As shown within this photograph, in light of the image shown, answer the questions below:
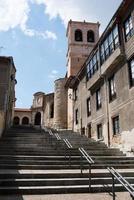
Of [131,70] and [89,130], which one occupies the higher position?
[131,70]

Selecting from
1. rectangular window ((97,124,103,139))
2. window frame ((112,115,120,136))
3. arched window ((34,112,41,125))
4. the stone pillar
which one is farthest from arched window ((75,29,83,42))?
window frame ((112,115,120,136))

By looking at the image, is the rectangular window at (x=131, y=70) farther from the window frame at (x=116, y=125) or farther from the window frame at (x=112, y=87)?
the window frame at (x=116, y=125)

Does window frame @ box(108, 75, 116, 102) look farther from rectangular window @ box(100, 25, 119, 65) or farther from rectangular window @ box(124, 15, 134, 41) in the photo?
rectangular window @ box(124, 15, 134, 41)

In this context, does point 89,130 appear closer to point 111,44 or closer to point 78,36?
point 111,44

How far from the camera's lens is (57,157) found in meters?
12.8

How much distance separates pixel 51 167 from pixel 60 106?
85.3 ft

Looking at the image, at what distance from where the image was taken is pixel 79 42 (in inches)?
1588

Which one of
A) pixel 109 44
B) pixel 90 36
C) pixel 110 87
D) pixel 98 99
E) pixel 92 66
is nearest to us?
pixel 109 44

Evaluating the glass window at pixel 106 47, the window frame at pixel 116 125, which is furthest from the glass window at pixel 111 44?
the window frame at pixel 116 125

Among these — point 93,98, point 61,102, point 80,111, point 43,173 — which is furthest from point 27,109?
point 43,173

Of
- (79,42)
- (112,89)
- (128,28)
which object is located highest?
(79,42)

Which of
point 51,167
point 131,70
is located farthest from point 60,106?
point 51,167

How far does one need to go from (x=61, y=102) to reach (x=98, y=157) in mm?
24432

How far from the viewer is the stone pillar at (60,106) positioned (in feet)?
120
